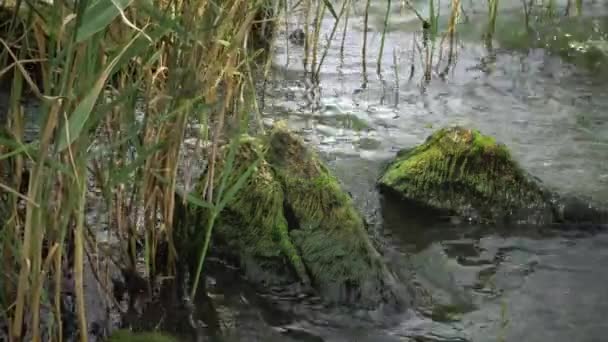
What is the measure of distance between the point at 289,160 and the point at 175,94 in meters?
1.13

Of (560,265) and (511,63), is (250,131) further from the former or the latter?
(511,63)

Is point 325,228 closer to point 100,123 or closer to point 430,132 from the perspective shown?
point 100,123

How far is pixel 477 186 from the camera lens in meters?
4.66

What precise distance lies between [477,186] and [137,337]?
2222 millimetres

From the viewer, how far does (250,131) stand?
528 cm

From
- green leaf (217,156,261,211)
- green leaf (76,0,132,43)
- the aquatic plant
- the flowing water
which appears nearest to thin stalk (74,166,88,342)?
the aquatic plant

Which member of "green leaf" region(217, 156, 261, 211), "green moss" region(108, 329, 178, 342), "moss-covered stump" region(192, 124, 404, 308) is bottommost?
"green moss" region(108, 329, 178, 342)

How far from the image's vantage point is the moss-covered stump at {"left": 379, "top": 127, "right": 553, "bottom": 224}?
461 cm

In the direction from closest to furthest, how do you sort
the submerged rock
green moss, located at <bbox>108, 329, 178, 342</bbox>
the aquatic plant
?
the aquatic plant, green moss, located at <bbox>108, 329, 178, 342</bbox>, the submerged rock

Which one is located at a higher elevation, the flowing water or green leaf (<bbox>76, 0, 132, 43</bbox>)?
green leaf (<bbox>76, 0, 132, 43</bbox>)

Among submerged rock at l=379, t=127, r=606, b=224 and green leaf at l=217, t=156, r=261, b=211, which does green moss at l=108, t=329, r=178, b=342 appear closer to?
green leaf at l=217, t=156, r=261, b=211

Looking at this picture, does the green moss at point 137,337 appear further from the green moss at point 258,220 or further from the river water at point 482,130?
the green moss at point 258,220

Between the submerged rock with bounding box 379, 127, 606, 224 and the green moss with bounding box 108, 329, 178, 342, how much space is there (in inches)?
76.1

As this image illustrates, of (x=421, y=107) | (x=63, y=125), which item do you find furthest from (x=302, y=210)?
(x=421, y=107)
